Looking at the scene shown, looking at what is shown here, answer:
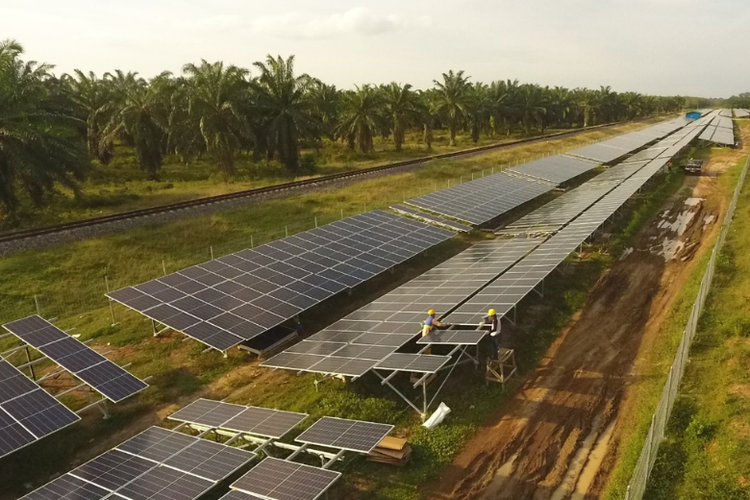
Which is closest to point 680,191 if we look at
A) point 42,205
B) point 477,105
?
point 477,105

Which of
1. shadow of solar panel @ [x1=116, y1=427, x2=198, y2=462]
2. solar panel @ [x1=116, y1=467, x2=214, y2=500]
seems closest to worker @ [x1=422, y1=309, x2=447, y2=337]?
shadow of solar panel @ [x1=116, y1=427, x2=198, y2=462]

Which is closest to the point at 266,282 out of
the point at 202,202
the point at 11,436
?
the point at 11,436

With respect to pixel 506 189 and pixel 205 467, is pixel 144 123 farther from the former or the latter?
pixel 205 467

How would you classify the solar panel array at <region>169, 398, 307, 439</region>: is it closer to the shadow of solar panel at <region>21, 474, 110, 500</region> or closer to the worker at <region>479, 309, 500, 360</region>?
the shadow of solar panel at <region>21, 474, 110, 500</region>

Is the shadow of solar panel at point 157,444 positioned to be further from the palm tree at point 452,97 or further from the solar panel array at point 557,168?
the palm tree at point 452,97

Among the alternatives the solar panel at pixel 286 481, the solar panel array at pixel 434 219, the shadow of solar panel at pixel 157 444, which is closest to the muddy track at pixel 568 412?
the solar panel at pixel 286 481

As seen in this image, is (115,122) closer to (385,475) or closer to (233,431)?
(233,431)
